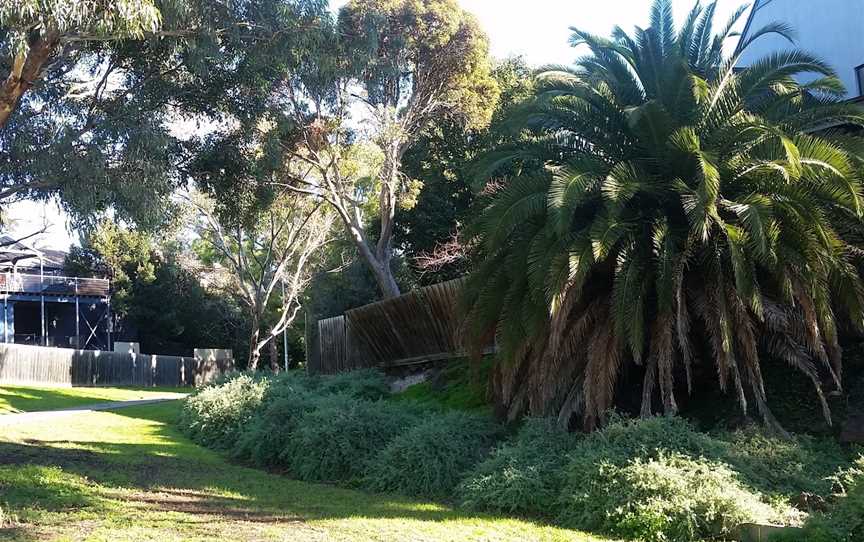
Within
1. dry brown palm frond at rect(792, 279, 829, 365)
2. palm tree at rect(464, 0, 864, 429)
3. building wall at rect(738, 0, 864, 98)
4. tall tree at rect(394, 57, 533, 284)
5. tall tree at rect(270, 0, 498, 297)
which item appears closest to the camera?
dry brown palm frond at rect(792, 279, 829, 365)

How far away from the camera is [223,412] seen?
57.0 ft

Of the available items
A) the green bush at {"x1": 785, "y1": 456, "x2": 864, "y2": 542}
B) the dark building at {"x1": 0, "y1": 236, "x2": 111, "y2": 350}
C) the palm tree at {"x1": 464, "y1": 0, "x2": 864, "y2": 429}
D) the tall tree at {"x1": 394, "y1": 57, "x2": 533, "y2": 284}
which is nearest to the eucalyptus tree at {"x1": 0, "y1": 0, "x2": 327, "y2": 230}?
the palm tree at {"x1": 464, "y1": 0, "x2": 864, "y2": 429}

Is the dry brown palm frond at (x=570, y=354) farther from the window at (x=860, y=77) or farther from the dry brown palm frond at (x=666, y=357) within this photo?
the window at (x=860, y=77)

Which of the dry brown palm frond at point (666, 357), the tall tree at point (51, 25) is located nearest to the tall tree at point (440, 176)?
the dry brown palm frond at point (666, 357)

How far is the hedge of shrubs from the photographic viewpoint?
810cm

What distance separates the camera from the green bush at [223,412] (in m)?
16.7

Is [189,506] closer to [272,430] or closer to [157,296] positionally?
[272,430]

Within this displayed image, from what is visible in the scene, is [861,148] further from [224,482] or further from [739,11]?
[224,482]

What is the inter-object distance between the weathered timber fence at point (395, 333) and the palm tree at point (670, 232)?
4.43 meters

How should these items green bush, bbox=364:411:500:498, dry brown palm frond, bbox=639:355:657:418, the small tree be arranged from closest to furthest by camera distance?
dry brown palm frond, bbox=639:355:657:418 < green bush, bbox=364:411:500:498 < the small tree

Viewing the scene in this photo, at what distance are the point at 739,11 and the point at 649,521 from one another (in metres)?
8.17

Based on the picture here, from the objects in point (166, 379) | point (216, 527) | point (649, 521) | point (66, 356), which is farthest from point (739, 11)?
point (166, 379)

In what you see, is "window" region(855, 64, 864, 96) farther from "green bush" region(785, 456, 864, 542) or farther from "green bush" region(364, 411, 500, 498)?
"green bush" region(785, 456, 864, 542)

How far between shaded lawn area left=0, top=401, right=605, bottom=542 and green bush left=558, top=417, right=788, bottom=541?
0.48 m
